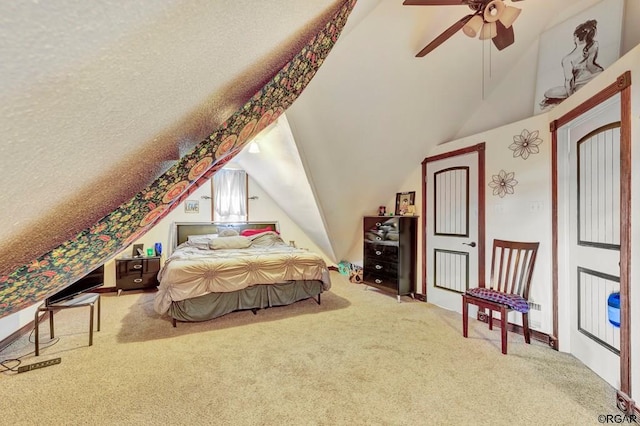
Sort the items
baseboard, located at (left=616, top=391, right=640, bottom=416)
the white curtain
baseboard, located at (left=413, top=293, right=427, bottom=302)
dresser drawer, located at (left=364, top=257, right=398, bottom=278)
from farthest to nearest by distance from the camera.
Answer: the white curtain < dresser drawer, located at (left=364, top=257, right=398, bottom=278) < baseboard, located at (left=413, top=293, right=427, bottom=302) < baseboard, located at (left=616, top=391, right=640, bottom=416)

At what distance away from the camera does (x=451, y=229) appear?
360cm

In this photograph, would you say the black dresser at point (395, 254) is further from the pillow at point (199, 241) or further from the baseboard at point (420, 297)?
the pillow at point (199, 241)

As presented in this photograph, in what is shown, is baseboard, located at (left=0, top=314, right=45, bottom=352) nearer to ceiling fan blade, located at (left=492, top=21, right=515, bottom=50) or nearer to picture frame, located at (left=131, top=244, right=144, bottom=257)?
picture frame, located at (left=131, top=244, right=144, bottom=257)

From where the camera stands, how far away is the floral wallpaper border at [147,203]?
880mm

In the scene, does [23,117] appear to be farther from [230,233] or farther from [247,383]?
[230,233]

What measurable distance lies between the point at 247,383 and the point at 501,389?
1.75 m

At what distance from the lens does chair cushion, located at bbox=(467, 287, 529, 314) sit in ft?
8.24

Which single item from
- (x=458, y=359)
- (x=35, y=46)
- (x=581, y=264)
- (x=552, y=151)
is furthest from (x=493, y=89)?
(x=35, y=46)

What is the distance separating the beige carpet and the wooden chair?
25 centimetres

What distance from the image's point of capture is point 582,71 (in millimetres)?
2633

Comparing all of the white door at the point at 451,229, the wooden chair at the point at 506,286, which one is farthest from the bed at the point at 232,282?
the wooden chair at the point at 506,286

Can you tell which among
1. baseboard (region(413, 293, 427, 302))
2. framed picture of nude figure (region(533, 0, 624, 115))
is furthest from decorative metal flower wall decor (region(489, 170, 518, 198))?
baseboard (region(413, 293, 427, 302))

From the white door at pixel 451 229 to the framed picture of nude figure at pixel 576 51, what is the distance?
92 cm

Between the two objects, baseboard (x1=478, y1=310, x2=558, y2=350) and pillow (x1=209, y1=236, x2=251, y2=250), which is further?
pillow (x1=209, y1=236, x2=251, y2=250)
